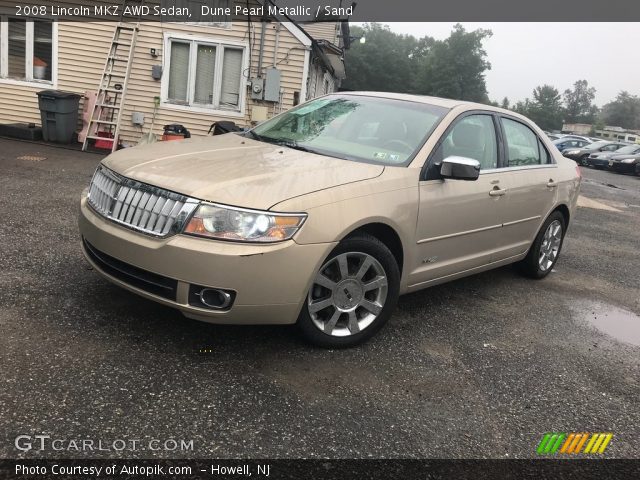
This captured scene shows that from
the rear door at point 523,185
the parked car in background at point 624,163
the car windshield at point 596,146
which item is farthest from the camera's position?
the car windshield at point 596,146

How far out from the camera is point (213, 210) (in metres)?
2.87

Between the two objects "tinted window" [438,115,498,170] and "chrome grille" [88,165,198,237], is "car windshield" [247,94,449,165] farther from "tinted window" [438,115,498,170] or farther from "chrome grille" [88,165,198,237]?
"chrome grille" [88,165,198,237]

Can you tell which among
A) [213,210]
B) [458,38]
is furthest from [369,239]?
[458,38]

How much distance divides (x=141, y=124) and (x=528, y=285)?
31.9 feet

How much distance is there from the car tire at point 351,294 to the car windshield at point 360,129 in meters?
0.71

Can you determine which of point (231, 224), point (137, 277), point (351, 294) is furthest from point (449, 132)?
point (137, 277)

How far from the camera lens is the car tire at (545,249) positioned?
5273mm

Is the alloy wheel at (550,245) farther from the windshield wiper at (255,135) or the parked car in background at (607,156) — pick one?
the parked car in background at (607,156)

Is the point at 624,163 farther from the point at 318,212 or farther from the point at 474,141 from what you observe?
the point at 318,212

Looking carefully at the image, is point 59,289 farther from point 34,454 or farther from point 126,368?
point 34,454

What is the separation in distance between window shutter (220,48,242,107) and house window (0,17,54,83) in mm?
3865

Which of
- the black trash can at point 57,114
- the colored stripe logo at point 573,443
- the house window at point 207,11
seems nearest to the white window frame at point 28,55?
the black trash can at point 57,114

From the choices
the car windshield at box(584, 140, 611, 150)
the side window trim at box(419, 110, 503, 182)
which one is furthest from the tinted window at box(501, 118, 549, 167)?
the car windshield at box(584, 140, 611, 150)

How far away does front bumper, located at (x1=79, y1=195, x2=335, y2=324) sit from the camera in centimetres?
282
